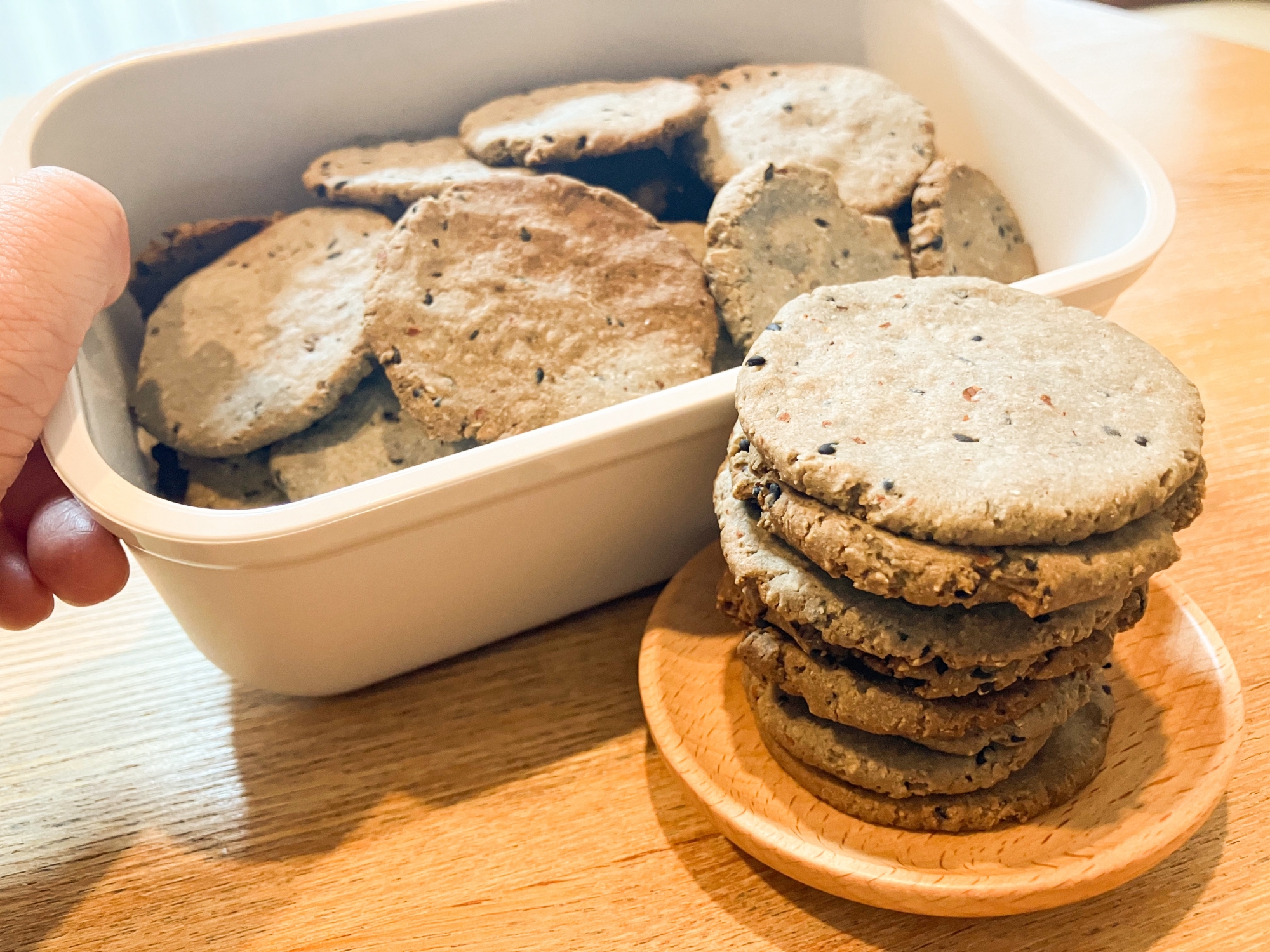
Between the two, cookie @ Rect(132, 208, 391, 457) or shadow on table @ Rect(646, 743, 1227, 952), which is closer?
shadow on table @ Rect(646, 743, 1227, 952)

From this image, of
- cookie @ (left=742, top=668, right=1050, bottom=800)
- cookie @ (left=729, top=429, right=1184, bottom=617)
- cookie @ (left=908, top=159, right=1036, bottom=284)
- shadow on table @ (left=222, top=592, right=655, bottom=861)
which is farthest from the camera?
cookie @ (left=908, top=159, right=1036, bottom=284)

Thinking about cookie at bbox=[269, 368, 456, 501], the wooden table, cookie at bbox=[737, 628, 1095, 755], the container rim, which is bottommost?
the wooden table

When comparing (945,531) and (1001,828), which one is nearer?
(945,531)

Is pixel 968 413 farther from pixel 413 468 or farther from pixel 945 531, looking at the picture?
pixel 413 468

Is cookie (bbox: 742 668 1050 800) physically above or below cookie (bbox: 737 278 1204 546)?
below

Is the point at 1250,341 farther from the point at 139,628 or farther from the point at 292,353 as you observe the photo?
the point at 139,628

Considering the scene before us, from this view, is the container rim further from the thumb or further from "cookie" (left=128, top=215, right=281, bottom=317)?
"cookie" (left=128, top=215, right=281, bottom=317)

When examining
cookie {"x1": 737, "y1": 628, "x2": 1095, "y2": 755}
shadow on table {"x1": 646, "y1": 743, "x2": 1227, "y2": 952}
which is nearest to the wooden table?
shadow on table {"x1": 646, "y1": 743, "x2": 1227, "y2": 952}

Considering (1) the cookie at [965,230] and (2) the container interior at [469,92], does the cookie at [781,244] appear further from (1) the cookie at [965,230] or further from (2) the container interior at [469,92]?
(2) the container interior at [469,92]

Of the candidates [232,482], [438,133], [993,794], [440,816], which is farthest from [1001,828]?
[438,133]
